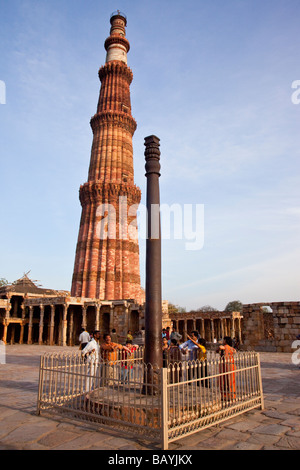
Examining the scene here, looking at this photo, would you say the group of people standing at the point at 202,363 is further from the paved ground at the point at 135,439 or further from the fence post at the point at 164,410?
the paved ground at the point at 135,439

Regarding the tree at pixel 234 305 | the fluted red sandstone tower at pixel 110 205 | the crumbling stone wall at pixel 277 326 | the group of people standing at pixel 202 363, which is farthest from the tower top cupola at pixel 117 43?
the tree at pixel 234 305

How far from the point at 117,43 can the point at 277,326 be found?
35.5 meters

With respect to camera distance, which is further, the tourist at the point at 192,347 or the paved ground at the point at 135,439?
the tourist at the point at 192,347

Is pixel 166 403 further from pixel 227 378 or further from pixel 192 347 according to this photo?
pixel 192 347

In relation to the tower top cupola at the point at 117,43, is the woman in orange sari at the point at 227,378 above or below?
below

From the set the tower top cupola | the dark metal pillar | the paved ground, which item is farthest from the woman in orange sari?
the tower top cupola

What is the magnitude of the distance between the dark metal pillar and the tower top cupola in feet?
120

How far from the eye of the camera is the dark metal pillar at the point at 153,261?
5637 mm

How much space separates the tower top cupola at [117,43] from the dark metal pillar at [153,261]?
36441mm

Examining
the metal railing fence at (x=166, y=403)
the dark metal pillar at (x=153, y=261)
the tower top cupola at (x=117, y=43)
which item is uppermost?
the tower top cupola at (x=117, y=43)

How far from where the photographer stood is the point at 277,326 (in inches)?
688

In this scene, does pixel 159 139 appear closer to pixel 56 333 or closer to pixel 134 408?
pixel 134 408

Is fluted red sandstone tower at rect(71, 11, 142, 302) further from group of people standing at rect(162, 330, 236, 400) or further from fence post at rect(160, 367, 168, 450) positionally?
fence post at rect(160, 367, 168, 450)

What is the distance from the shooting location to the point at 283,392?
722cm
